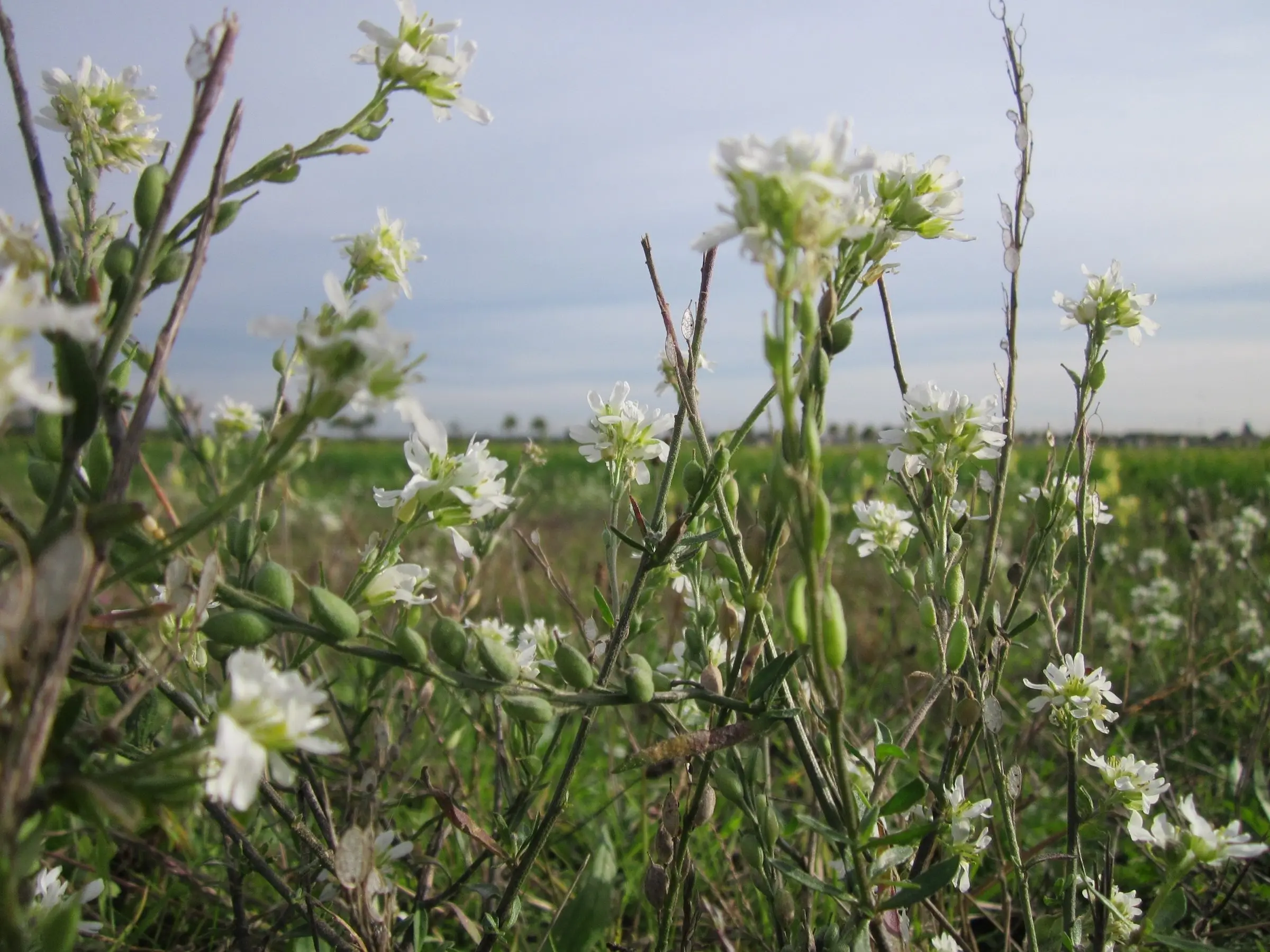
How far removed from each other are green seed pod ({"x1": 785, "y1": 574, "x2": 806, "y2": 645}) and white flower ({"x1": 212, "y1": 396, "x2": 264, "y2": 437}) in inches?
52.9

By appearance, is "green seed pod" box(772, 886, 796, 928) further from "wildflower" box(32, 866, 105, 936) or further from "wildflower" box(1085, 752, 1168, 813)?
"wildflower" box(32, 866, 105, 936)

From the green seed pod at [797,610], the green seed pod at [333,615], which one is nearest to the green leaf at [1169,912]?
the green seed pod at [797,610]

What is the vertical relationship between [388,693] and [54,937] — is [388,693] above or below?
below

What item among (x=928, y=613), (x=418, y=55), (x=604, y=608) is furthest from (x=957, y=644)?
(x=418, y=55)

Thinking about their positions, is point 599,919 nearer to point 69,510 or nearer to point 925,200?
point 69,510

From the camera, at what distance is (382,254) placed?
101 cm

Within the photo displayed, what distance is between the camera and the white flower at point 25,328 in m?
0.46

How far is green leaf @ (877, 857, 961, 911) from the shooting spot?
761mm

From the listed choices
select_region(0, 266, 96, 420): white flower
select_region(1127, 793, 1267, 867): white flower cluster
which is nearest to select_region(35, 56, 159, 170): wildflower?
select_region(0, 266, 96, 420): white flower

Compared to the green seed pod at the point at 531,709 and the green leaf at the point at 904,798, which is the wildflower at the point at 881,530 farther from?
the green seed pod at the point at 531,709

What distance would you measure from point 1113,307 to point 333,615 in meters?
1.14

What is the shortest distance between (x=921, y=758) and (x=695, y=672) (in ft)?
3.88

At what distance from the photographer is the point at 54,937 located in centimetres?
66

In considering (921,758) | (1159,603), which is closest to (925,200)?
(921,758)
